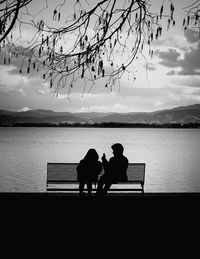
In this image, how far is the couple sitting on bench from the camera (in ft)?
25.3

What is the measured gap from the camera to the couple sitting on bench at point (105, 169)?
7.71m

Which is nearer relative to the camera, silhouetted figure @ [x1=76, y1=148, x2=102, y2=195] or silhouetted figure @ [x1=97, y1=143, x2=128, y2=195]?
silhouetted figure @ [x1=97, y1=143, x2=128, y2=195]

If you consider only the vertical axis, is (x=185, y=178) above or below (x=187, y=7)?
below

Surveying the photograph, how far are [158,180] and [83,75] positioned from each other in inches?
1059
